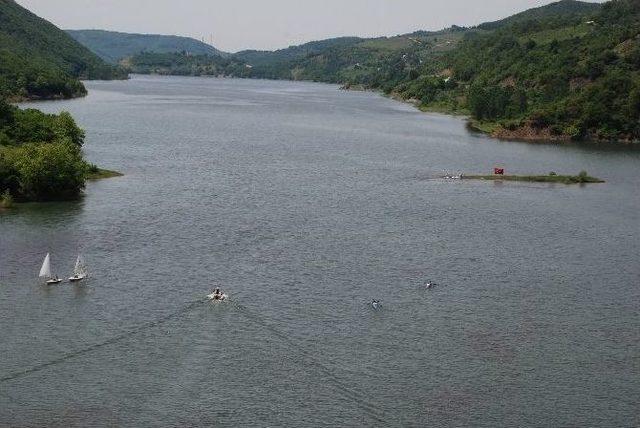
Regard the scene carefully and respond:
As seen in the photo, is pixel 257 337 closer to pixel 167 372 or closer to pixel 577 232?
pixel 167 372

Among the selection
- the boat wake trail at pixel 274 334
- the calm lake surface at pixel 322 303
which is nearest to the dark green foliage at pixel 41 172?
the calm lake surface at pixel 322 303

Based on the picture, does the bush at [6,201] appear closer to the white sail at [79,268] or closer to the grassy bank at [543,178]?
the white sail at [79,268]

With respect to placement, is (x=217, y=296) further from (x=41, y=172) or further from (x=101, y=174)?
(x=101, y=174)

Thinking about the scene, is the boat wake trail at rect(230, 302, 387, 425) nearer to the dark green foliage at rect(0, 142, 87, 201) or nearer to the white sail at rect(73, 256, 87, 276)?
the white sail at rect(73, 256, 87, 276)

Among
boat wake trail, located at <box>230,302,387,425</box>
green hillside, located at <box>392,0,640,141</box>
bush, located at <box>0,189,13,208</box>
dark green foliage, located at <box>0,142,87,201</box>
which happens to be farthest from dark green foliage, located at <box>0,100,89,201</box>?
green hillside, located at <box>392,0,640,141</box>

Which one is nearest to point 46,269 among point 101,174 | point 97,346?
point 97,346

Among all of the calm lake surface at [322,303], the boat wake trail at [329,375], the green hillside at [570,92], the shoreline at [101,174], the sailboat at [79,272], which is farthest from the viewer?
the green hillside at [570,92]
